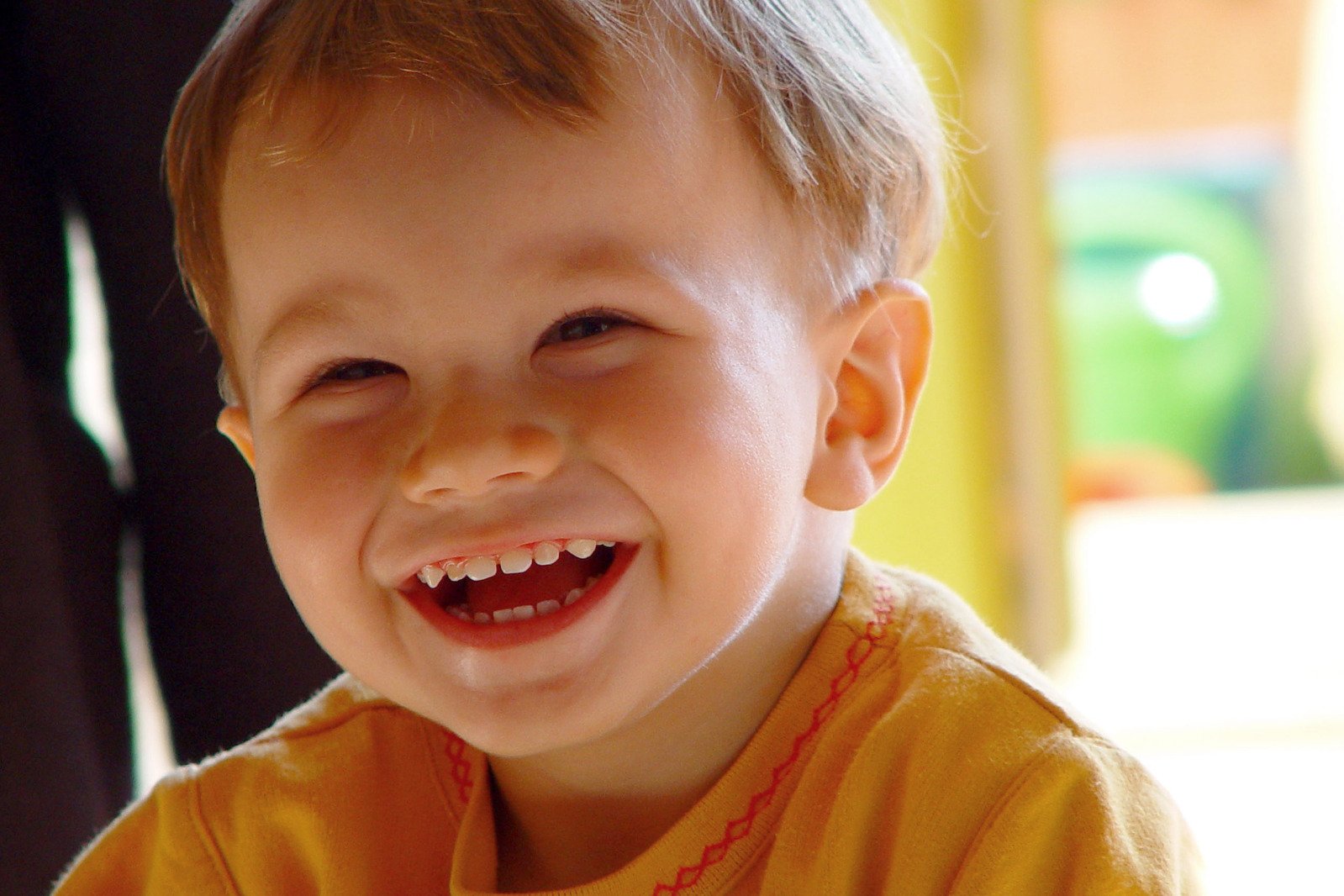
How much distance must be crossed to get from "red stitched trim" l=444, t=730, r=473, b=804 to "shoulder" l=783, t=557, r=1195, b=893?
220 mm

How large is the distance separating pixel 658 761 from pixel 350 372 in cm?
28

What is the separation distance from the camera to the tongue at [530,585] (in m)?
0.75

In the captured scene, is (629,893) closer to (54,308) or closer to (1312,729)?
(54,308)

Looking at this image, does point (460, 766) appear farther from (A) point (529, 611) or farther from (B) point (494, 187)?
(B) point (494, 187)

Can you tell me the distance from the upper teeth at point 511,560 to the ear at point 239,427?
0.66 feet

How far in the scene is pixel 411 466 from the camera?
0.68 m

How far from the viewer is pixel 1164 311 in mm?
3365

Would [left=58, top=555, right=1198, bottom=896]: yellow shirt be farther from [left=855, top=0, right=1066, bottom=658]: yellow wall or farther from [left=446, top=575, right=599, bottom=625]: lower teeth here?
[left=855, top=0, right=1066, bottom=658]: yellow wall

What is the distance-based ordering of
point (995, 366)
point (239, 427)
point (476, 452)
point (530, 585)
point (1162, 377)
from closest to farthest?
1. point (476, 452)
2. point (530, 585)
3. point (239, 427)
4. point (995, 366)
5. point (1162, 377)

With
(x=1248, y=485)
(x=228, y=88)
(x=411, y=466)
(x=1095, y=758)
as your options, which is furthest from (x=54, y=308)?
(x=1248, y=485)

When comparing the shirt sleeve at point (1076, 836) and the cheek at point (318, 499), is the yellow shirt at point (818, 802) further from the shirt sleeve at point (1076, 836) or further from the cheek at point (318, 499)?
the cheek at point (318, 499)

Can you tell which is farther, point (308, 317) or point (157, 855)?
point (157, 855)

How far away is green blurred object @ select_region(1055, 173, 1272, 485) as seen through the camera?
329cm

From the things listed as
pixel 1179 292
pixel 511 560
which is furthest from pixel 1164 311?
pixel 511 560
